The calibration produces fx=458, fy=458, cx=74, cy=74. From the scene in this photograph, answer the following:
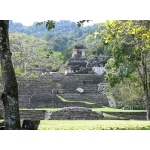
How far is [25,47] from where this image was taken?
29.1 feet

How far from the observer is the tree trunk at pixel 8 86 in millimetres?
7133

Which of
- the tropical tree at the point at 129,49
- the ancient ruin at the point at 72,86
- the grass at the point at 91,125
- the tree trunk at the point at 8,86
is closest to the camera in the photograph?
the tree trunk at the point at 8,86

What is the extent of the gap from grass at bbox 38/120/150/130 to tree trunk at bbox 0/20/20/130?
57 cm

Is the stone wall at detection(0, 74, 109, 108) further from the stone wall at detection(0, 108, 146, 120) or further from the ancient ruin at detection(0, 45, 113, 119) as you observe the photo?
the stone wall at detection(0, 108, 146, 120)

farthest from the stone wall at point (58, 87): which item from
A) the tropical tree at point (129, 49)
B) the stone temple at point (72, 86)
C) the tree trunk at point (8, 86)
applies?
the tree trunk at point (8, 86)

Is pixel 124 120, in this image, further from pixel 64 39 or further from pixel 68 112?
pixel 64 39

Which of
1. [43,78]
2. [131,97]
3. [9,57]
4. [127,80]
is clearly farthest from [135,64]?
[9,57]

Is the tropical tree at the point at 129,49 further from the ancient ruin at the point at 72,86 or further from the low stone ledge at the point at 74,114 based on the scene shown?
the low stone ledge at the point at 74,114

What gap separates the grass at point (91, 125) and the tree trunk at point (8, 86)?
0.57 m

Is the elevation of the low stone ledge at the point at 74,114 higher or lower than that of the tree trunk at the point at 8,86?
lower

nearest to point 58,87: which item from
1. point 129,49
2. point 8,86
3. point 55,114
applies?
point 55,114

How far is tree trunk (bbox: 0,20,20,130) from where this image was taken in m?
7.13

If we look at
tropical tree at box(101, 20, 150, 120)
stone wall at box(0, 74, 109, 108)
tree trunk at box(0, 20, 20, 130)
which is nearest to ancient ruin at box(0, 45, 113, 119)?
stone wall at box(0, 74, 109, 108)
